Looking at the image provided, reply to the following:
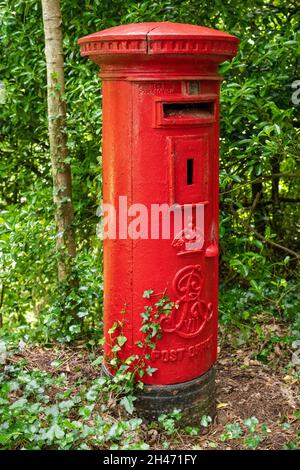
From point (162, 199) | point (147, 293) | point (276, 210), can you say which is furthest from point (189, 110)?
point (276, 210)

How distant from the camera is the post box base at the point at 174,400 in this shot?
305cm

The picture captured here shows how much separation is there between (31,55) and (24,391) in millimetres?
2474

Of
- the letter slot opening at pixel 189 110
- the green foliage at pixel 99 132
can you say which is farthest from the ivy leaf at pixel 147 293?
the green foliage at pixel 99 132

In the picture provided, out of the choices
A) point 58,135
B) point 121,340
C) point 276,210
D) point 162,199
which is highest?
point 58,135

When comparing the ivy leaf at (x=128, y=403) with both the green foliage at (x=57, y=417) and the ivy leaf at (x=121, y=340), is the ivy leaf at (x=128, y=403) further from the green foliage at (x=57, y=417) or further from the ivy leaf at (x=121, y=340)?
the ivy leaf at (x=121, y=340)

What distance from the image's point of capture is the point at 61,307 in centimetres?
398

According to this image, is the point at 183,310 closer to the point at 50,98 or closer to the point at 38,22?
the point at 50,98

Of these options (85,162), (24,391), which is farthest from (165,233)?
(85,162)

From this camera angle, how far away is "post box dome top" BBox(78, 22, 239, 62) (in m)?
2.63

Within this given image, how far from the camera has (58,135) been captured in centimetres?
387

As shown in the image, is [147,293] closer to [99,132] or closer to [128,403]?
[128,403]

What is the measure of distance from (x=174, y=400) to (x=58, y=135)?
5.93 feet

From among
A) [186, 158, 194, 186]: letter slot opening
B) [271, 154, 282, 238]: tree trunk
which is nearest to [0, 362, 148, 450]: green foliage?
[186, 158, 194, 186]: letter slot opening

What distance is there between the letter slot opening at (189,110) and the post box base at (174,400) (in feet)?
4.34
